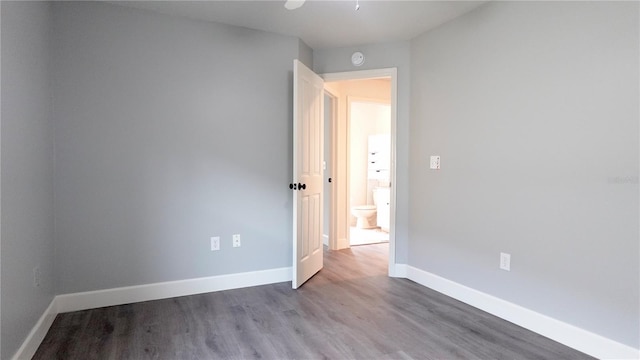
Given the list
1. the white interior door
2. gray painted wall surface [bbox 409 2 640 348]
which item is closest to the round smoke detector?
the white interior door

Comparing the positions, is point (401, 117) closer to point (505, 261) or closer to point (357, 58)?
point (357, 58)

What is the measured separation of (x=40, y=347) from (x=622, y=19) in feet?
12.5

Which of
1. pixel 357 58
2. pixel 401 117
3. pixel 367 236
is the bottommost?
pixel 367 236

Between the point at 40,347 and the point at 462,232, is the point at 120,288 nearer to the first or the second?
the point at 40,347

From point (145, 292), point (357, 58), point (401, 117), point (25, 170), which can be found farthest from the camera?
point (357, 58)

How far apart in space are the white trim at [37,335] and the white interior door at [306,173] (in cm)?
176

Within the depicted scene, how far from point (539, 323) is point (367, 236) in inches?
132

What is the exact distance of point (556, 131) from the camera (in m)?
2.16

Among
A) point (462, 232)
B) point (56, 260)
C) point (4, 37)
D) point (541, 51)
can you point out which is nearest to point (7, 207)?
point (4, 37)

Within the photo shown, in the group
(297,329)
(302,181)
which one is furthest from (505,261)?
(302,181)

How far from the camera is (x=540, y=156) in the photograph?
2258 millimetres

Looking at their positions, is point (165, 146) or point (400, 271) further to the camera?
point (400, 271)

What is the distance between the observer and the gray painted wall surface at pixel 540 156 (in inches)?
73.8

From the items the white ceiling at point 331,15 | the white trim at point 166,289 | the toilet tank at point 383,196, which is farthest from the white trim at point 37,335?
the toilet tank at point 383,196
